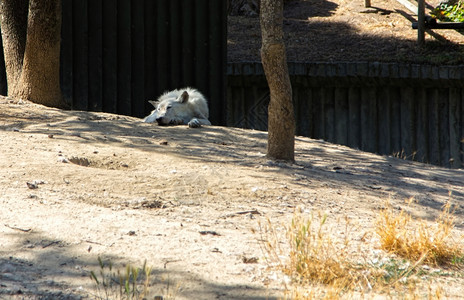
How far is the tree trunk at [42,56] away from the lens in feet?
27.6

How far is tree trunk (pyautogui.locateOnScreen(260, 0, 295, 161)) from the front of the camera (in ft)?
20.2

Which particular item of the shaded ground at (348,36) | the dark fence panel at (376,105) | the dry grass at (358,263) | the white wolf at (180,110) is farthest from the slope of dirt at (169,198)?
the shaded ground at (348,36)

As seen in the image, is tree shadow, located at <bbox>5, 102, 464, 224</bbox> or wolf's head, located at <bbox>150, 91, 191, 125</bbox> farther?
wolf's head, located at <bbox>150, 91, 191, 125</bbox>

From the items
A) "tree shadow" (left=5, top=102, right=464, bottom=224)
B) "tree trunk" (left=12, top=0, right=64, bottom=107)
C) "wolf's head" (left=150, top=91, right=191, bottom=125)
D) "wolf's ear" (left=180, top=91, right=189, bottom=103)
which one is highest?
"tree trunk" (left=12, top=0, right=64, bottom=107)

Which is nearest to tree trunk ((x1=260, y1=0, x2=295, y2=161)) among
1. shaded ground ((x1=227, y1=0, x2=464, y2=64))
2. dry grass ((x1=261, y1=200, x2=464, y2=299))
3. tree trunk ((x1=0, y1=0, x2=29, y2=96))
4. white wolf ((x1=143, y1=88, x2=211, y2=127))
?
dry grass ((x1=261, y1=200, x2=464, y2=299))

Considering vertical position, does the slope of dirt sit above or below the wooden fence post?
below

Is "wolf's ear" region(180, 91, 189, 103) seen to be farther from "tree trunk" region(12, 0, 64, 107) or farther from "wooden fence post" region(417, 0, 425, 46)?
"wooden fence post" region(417, 0, 425, 46)

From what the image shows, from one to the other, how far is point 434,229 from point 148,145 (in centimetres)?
332

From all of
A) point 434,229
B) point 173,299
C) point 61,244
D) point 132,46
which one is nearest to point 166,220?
point 61,244

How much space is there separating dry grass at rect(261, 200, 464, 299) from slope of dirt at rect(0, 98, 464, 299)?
0.40 ft

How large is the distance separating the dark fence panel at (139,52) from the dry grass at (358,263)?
6761mm

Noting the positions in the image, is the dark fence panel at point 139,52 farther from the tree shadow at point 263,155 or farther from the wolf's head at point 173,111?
the tree shadow at point 263,155

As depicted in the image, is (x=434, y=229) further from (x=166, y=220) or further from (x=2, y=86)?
(x=2, y=86)

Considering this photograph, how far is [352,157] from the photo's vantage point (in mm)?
7273
